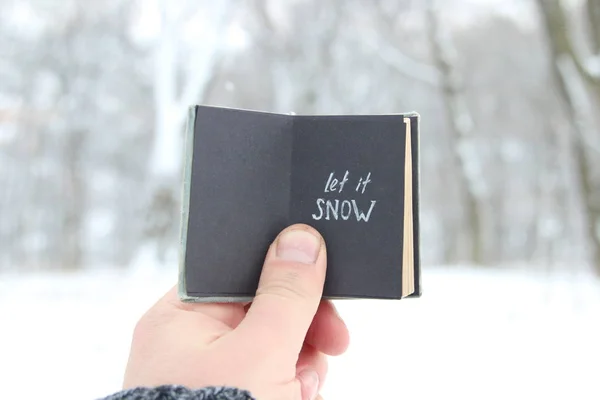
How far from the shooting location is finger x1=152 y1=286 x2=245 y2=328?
1.91ft

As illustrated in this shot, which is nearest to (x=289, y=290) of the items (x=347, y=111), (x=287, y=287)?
(x=287, y=287)

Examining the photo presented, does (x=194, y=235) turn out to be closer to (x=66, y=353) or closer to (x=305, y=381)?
(x=305, y=381)

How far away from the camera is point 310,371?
69 centimetres

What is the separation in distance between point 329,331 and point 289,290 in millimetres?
188

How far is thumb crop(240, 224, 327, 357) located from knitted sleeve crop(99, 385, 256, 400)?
2.6 inches

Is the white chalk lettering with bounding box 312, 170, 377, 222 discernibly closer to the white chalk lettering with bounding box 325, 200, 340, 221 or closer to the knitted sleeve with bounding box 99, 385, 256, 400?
the white chalk lettering with bounding box 325, 200, 340, 221

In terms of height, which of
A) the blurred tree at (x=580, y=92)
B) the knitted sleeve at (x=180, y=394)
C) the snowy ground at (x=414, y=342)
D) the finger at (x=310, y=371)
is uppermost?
the blurred tree at (x=580, y=92)

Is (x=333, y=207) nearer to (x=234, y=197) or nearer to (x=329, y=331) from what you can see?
(x=234, y=197)

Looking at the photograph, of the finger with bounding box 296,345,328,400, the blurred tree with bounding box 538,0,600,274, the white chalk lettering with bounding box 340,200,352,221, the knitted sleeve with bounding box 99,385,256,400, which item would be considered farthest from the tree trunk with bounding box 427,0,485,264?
the knitted sleeve with bounding box 99,385,256,400

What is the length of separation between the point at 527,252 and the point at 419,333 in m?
4.31

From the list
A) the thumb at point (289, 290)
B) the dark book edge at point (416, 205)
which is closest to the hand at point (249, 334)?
the thumb at point (289, 290)

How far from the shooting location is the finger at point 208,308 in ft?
1.91

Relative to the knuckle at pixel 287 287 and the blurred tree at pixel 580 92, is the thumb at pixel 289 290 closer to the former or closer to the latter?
the knuckle at pixel 287 287

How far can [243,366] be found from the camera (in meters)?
0.51
